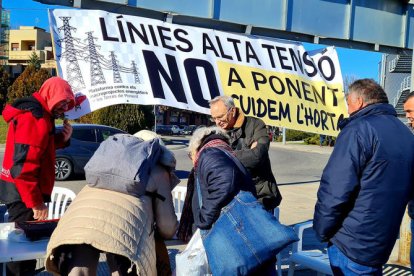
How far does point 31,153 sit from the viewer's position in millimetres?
3541

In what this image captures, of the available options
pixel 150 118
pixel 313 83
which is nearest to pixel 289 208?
pixel 313 83

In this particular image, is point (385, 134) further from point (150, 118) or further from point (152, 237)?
point (150, 118)

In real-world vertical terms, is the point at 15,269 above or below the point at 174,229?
below

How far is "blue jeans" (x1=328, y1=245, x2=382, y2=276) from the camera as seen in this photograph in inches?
117

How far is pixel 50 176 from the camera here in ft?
12.3

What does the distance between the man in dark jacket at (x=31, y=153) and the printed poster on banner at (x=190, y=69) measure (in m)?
0.20

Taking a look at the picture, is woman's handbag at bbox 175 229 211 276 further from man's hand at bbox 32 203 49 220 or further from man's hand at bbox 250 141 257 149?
man's hand at bbox 250 141 257 149

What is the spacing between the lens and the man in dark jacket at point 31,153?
3543mm

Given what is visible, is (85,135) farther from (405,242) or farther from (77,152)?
(405,242)

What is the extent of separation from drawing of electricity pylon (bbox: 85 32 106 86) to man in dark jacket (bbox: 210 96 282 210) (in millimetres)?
1032

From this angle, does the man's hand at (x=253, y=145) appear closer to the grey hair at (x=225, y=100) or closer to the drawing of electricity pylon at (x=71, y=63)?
the grey hair at (x=225, y=100)

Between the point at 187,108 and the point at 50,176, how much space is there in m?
1.32

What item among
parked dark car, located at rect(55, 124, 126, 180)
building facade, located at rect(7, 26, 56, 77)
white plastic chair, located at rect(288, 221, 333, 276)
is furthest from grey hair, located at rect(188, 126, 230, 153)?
building facade, located at rect(7, 26, 56, 77)

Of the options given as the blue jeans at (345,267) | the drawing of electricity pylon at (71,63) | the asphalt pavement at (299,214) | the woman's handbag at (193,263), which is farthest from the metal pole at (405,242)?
the drawing of electricity pylon at (71,63)
